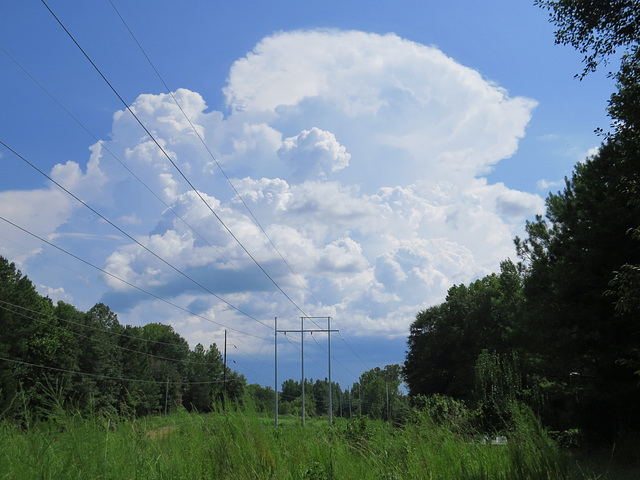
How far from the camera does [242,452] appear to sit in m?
7.27

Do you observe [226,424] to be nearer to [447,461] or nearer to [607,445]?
[447,461]

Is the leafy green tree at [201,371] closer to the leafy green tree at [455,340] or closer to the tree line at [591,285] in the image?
the leafy green tree at [455,340]

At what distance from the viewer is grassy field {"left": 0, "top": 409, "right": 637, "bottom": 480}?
5652mm

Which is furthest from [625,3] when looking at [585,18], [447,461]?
[447,461]

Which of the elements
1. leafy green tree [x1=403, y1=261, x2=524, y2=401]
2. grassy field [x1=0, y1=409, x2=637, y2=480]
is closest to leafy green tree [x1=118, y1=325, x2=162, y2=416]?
leafy green tree [x1=403, y1=261, x2=524, y2=401]

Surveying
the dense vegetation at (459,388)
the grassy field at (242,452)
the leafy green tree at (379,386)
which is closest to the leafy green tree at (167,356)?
the dense vegetation at (459,388)

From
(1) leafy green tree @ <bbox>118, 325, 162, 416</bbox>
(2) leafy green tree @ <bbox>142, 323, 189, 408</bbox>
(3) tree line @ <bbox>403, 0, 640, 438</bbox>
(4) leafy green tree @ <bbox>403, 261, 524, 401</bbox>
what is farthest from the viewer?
(2) leafy green tree @ <bbox>142, 323, 189, 408</bbox>

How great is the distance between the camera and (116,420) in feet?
24.9

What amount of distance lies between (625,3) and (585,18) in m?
0.90

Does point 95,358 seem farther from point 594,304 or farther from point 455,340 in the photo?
point 594,304

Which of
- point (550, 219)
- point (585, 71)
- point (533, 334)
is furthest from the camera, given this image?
point (550, 219)

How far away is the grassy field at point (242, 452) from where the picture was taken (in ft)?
18.5

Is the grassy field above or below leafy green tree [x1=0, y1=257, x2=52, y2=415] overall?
below

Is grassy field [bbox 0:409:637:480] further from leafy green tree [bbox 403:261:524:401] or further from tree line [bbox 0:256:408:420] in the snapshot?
leafy green tree [bbox 403:261:524:401]
